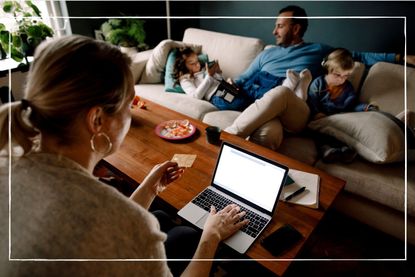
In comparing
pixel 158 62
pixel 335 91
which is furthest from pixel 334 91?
pixel 158 62

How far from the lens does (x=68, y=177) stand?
60 cm

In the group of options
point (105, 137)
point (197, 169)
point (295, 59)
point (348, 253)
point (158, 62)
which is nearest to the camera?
point (105, 137)

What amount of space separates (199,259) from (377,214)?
118cm

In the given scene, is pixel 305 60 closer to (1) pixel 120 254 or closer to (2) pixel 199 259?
(2) pixel 199 259

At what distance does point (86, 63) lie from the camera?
0.62 m

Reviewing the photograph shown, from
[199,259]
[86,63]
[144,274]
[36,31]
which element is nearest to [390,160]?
[199,259]

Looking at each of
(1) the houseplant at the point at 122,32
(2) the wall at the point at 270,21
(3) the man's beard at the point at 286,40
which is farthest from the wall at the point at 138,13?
(3) the man's beard at the point at 286,40

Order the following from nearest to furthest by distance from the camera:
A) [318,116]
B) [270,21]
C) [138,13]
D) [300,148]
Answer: [300,148]
[318,116]
[270,21]
[138,13]

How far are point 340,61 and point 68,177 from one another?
1.85 m

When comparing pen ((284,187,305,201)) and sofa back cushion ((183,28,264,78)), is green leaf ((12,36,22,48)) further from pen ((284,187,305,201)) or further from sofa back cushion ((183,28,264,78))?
pen ((284,187,305,201))

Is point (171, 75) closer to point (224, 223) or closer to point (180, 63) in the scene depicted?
point (180, 63)

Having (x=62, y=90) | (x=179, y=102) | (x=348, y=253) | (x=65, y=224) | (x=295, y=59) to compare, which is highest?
(x=62, y=90)

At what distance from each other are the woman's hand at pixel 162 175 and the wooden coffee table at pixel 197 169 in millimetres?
51

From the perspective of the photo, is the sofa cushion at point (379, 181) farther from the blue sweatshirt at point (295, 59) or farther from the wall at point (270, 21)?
the wall at point (270, 21)
